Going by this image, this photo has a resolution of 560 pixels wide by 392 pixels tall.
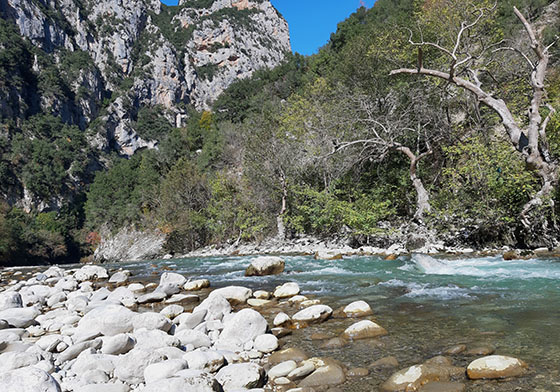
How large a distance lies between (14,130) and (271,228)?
197 feet

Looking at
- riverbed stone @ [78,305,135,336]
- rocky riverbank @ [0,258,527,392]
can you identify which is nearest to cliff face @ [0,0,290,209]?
riverbed stone @ [78,305,135,336]

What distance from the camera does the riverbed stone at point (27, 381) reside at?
2955 millimetres

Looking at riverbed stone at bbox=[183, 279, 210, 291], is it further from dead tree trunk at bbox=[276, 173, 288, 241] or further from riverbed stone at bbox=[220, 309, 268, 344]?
dead tree trunk at bbox=[276, 173, 288, 241]

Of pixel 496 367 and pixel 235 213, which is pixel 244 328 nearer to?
pixel 496 367

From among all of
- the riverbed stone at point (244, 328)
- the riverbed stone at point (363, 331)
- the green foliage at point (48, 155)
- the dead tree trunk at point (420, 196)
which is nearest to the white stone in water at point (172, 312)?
the riverbed stone at point (244, 328)

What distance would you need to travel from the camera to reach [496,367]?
319cm

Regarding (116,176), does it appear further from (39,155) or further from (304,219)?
(304,219)

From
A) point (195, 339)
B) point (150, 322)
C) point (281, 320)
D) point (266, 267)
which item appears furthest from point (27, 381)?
point (266, 267)

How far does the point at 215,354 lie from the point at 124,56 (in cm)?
10797

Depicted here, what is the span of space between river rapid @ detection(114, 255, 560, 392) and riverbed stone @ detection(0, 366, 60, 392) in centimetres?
265

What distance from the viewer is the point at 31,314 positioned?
6.55 m

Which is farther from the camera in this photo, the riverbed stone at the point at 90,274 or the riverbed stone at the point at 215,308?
the riverbed stone at the point at 90,274

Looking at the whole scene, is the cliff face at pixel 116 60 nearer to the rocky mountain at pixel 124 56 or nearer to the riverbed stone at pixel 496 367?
the rocky mountain at pixel 124 56

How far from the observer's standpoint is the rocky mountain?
71062 mm
